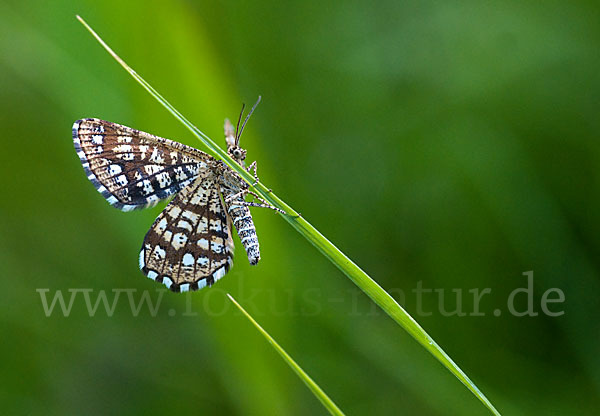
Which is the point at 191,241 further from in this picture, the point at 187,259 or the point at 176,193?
the point at 176,193

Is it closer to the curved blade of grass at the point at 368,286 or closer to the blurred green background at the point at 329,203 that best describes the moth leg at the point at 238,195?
the blurred green background at the point at 329,203

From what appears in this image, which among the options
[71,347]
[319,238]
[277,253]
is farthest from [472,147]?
[71,347]

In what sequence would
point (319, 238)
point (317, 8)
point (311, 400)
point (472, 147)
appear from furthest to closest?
1. point (317, 8)
2. point (472, 147)
3. point (311, 400)
4. point (319, 238)

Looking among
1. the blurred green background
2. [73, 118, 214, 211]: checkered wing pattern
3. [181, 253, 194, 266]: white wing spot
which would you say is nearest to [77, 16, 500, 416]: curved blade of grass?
[73, 118, 214, 211]: checkered wing pattern

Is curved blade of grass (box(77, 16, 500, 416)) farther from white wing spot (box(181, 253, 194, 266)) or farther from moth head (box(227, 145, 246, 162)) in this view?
white wing spot (box(181, 253, 194, 266))

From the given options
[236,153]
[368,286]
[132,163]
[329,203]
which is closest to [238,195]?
[236,153]

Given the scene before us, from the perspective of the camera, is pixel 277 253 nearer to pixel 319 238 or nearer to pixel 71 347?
pixel 319 238

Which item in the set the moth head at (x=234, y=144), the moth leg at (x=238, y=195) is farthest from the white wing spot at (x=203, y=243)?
the moth head at (x=234, y=144)

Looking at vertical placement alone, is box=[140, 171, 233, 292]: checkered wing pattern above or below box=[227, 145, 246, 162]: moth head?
below
